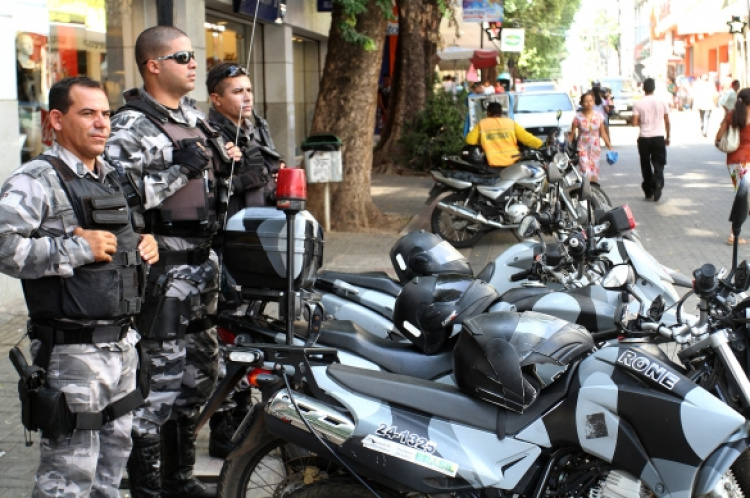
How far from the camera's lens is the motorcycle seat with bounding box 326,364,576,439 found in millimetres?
3412

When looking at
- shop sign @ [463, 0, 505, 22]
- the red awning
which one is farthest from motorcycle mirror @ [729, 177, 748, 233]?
the red awning

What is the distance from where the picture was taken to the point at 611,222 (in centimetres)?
509

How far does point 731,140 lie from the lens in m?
10.9

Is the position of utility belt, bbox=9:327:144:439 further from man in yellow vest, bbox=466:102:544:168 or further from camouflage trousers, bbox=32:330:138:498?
man in yellow vest, bbox=466:102:544:168

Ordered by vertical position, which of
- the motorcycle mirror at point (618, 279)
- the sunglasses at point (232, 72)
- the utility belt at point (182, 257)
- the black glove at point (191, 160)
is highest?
the sunglasses at point (232, 72)

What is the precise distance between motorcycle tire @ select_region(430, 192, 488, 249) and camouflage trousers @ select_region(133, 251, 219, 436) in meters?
7.04

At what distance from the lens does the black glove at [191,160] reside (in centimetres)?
417

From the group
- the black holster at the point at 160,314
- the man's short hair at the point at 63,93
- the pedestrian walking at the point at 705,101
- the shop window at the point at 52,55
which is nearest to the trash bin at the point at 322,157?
the shop window at the point at 52,55

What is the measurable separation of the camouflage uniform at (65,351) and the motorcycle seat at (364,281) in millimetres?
1959

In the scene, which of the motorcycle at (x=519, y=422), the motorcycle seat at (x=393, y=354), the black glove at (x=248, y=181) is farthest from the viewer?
the black glove at (x=248, y=181)

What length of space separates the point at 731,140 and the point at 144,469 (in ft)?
28.2

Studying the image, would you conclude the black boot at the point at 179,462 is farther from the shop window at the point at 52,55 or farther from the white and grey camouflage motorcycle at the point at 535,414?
the shop window at the point at 52,55

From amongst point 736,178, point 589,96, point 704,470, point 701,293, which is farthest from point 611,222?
point 589,96

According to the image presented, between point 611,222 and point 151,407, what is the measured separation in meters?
2.50
